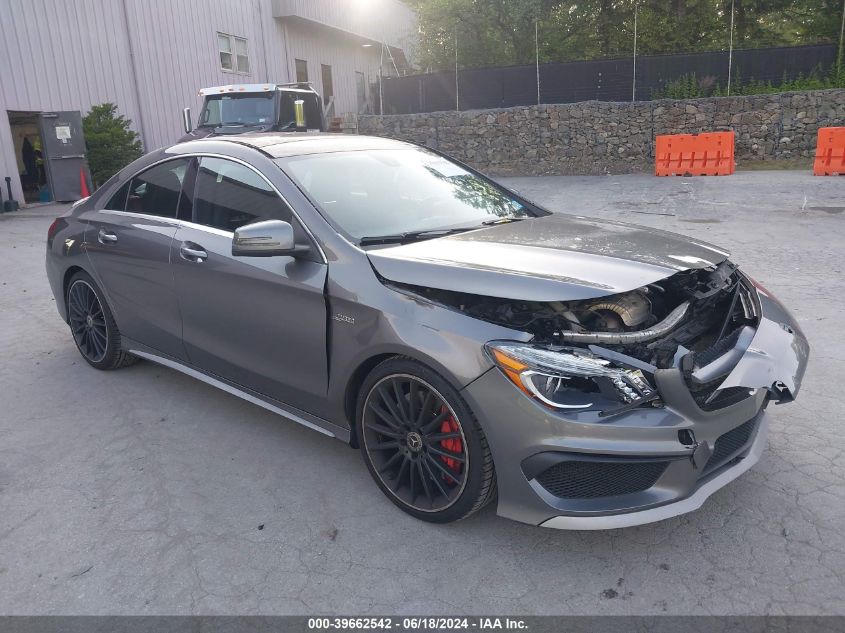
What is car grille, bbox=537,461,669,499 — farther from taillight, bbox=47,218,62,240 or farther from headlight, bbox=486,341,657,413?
taillight, bbox=47,218,62,240

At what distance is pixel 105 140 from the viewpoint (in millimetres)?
17078

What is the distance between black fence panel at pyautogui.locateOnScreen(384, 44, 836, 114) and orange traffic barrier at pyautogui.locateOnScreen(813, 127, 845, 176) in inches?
235

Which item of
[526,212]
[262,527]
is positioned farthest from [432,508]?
[526,212]

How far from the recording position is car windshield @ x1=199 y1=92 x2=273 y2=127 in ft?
45.3

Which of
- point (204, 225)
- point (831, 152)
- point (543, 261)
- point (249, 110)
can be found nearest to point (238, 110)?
point (249, 110)

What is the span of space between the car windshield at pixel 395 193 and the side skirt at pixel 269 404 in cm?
94

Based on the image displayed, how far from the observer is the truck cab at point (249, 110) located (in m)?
13.7

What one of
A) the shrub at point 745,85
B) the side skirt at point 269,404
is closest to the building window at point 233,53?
the shrub at point 745,85

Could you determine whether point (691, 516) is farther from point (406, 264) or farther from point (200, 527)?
point (200, 527)

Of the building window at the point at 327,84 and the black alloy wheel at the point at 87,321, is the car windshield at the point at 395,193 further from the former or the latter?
the building window at the point at 327,84

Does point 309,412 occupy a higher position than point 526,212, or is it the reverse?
point 526,212

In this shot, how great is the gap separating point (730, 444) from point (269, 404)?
2237mm
